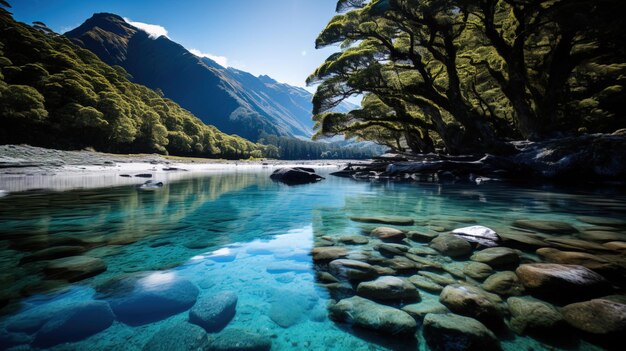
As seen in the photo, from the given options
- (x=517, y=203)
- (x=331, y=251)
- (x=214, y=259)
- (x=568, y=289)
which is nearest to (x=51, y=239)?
(x=214, y=259)

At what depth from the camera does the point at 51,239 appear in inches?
177

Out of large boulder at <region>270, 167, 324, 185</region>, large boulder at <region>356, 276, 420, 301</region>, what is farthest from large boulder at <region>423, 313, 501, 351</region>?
large boulder at <region>270, 167, 324, 185</region>

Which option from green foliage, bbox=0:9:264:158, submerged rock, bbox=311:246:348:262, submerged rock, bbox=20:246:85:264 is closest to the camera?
submerged rock, bbox=20:246:85:264

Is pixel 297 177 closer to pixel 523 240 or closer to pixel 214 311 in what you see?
pixel 523 240

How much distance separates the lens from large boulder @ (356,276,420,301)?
8.64 feet

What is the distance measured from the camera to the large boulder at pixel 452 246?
385cm

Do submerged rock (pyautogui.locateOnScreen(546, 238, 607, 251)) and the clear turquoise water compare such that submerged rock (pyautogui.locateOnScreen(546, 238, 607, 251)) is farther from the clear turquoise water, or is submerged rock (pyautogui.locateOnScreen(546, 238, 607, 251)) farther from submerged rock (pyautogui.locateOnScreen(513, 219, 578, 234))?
the clear turquoise water

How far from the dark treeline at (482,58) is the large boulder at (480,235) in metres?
15.4

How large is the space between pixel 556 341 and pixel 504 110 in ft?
124

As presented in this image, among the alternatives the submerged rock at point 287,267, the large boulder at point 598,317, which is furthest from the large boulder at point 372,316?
the large boulder at point 598,317

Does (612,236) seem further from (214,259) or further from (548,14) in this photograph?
(548,14)

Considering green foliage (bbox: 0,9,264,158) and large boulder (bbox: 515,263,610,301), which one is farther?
green foliage (bbox: 0,9,264,158)

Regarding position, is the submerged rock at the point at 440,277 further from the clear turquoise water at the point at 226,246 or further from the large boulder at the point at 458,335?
the large boulder at the point at 458,335

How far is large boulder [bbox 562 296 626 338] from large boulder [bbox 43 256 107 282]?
5.03 m
